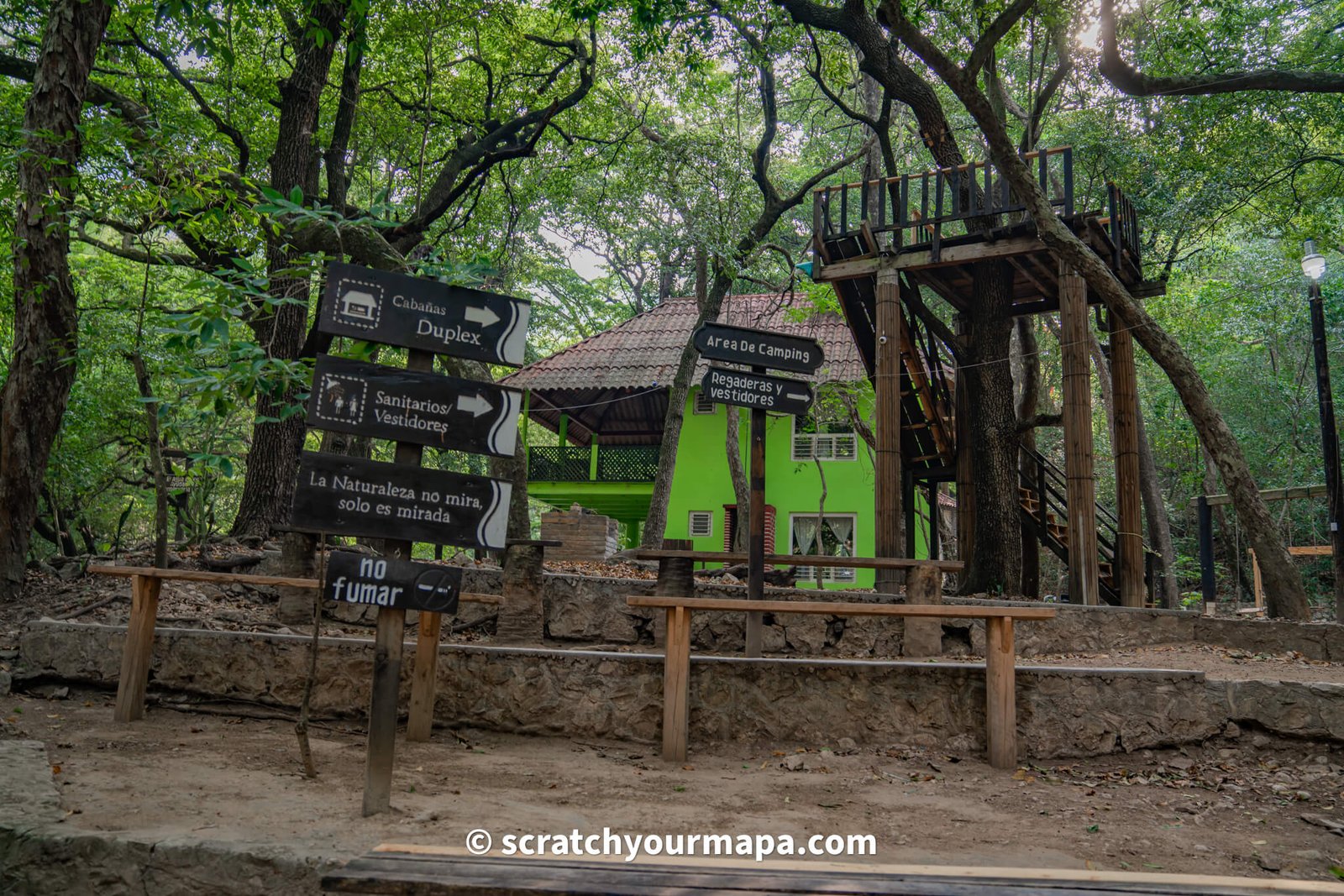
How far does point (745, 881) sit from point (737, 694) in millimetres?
3320

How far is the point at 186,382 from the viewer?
477 centimetres

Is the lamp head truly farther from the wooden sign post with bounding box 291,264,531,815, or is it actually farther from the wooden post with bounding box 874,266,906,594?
the wooden sign post with bounding box 291,264,531,815

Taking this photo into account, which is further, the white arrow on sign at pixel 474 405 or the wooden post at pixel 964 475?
the wooden post at pixel 964 475

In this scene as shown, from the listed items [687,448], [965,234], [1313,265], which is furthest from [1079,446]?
[687,448]

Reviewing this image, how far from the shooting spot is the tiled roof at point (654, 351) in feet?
70.5

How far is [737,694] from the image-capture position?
233 inches

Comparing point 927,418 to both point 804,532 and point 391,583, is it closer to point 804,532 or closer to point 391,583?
point 804,532

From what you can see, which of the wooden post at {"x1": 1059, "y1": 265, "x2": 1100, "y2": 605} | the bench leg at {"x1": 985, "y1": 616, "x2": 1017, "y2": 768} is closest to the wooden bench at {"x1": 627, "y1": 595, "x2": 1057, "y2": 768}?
the bench leg at {"x1": 985, "y1": 616, "x2": 1017, "y2": 768}

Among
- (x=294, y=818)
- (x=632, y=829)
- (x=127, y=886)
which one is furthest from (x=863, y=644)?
(x=127, y=886)

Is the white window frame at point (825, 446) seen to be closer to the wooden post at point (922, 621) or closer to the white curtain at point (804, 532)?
the white curtain at point (804, 532)

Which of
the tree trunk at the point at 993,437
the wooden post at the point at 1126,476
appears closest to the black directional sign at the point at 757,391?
the wooden post at the point at 1126,476

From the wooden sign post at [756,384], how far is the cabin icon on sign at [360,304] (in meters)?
2.81

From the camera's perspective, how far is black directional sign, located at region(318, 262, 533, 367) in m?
4.18

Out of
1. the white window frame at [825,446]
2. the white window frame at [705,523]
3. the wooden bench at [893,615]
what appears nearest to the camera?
the wooden bench at [893,615]
